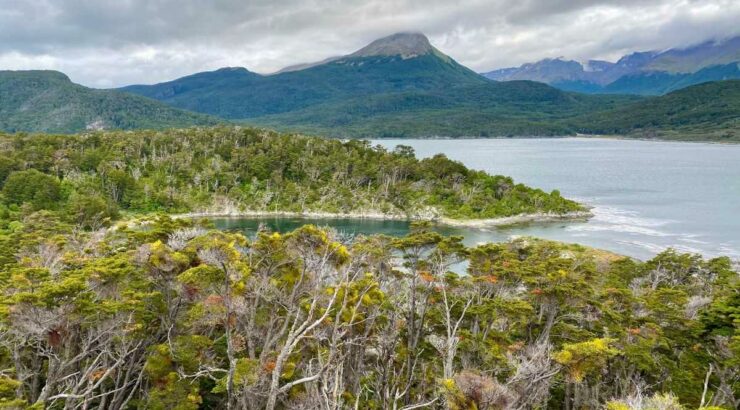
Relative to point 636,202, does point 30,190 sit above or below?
above

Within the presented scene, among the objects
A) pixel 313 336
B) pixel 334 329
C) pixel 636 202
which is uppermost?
pixel 334 329

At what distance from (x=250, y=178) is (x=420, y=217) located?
1409 inches

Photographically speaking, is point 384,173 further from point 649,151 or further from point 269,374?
point 649,151

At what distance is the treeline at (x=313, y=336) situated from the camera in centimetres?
1307

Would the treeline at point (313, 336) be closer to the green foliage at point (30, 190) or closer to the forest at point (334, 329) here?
the forest at point (334, 329)

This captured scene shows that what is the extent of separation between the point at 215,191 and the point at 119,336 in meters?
74.9

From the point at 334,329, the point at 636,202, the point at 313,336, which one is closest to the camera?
the point at 334,329

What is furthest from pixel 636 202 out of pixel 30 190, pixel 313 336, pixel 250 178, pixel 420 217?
pixel 30 190

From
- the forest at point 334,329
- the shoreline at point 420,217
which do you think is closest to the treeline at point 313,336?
the forest at point 334,329

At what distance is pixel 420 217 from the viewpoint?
79.4 meters

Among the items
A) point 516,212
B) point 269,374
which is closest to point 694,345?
point 269,374

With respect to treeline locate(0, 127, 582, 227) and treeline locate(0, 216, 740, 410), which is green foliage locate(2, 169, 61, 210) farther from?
treeline locate(0, 216, 740, 410)

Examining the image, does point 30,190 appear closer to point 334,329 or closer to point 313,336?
point 313,336

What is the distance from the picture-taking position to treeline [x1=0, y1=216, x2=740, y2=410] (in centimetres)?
1307
